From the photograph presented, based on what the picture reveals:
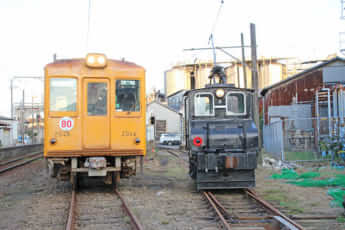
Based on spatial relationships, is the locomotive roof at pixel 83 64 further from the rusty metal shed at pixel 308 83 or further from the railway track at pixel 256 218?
the rusty metal shed at pixel 308 83

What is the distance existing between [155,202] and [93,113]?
2600mm

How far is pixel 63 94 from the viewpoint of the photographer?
8.97 m

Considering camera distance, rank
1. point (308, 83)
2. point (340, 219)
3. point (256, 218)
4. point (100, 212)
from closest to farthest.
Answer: point (340, 219) → point (256, 218) → point (100, 212) → point (308, 83)

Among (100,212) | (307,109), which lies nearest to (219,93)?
(100,212)

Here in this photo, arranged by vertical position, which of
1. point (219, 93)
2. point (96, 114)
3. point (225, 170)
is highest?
point (219, 93)

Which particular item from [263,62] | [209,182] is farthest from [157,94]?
[209,182]

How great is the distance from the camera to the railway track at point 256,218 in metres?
6.06

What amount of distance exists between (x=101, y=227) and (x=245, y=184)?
4326mm

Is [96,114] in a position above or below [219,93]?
below

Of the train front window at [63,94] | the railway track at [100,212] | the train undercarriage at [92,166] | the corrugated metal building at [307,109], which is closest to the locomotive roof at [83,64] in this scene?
the train front window at [63,94]

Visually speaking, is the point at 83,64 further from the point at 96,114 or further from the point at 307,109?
the point at 307,109

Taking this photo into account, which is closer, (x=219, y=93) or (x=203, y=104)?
(x=219, y=93)

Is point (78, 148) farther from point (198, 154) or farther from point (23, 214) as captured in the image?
point (198, 154)

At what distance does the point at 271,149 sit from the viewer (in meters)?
20.5
